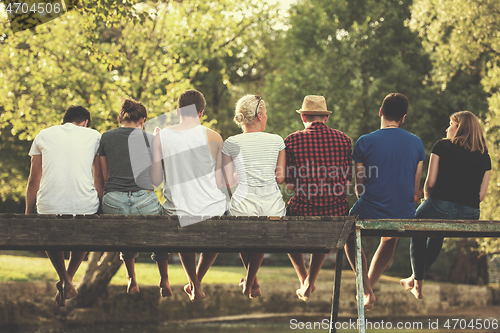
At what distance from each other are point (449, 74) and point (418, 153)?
11173mm

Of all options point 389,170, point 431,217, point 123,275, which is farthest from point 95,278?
point 389,170

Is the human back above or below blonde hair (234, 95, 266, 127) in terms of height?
below

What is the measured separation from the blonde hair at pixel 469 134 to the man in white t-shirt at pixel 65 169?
3739 mm

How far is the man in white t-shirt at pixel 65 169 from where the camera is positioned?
4562mm

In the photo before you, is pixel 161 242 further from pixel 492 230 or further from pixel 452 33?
pixel 452 33

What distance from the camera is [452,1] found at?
13.4 metres

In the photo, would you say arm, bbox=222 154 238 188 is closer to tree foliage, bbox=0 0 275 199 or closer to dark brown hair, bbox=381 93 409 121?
dark brown hair, bbox=381 93 409 121

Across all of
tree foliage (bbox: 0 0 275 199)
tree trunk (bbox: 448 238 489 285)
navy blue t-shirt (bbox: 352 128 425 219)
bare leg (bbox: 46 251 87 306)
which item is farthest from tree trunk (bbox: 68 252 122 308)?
tree trunk (bbox: 448 238 489 285)

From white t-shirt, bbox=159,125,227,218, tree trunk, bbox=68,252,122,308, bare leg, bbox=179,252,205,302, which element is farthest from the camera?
tree trunk, bbox=68,252,122,308

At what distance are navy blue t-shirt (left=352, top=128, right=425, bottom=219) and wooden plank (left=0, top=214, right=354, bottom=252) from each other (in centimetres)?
80

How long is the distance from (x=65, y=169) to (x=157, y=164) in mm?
895

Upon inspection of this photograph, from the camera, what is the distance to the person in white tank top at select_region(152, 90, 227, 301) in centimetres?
448

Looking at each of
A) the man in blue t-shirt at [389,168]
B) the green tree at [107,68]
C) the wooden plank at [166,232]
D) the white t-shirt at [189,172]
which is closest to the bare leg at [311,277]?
the man in blue t-shirt at [389,168]

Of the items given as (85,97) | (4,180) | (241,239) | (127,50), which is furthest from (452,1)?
(4,180)
